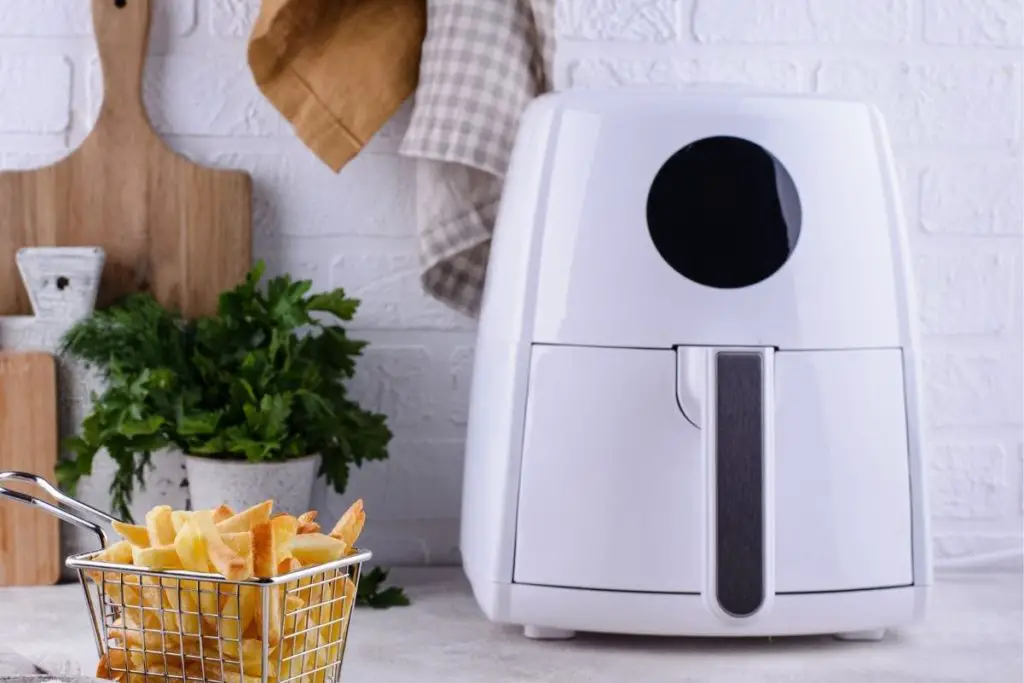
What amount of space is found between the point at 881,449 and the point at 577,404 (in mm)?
212

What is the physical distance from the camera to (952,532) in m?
1.12

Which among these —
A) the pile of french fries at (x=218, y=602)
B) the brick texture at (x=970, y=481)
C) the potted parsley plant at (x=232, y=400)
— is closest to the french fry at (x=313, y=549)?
the pile of french fries at (x=218, y=602)

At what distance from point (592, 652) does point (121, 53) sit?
2.12 ft

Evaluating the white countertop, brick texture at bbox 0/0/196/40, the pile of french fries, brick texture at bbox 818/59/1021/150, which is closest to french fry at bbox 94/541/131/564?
the pile of french fries

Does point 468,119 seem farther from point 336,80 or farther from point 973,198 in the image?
point 973,198

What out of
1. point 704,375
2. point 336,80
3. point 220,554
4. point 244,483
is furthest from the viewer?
point 336,80

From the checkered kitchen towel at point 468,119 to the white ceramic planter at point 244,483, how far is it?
0.23 m

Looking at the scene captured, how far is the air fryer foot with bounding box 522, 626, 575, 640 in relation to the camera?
84cm

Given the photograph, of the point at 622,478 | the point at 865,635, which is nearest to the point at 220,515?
the point at 622,478

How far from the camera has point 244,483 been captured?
0.90m

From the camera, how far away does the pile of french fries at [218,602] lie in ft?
1.77

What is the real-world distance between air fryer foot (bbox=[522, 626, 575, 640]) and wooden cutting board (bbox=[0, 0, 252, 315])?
419mm

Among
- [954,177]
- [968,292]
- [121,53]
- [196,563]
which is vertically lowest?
[196,563]

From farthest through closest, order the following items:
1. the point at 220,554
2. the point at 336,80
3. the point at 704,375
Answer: the point at 336,80
the point at 704,375
the point at 220,554
